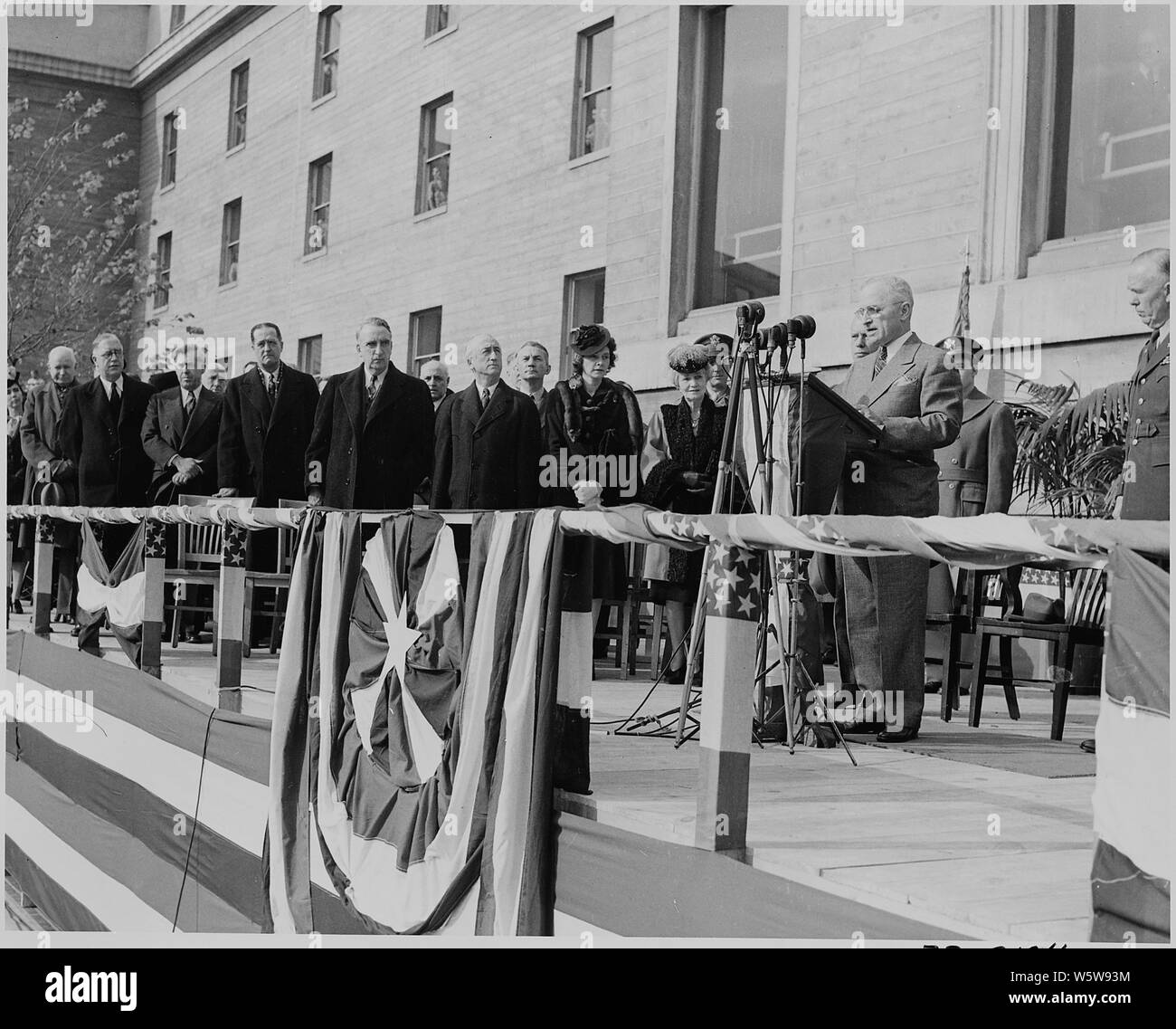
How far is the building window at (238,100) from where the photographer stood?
24.8 meters

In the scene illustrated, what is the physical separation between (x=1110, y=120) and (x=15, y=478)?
900 cm

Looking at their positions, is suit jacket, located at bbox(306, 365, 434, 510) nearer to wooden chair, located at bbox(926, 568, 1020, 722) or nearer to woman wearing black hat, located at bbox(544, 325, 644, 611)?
woman wearing black hat, located at bbox(544, 325, 644, 611)

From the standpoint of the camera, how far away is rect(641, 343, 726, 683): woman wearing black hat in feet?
23.0

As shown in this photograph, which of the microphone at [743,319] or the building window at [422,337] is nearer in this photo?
the microphone at [743,319]

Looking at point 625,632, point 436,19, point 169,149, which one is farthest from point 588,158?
point 169,149

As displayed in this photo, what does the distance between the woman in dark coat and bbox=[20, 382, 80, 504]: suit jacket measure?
0.49m

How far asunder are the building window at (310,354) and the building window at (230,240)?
3.26 metres

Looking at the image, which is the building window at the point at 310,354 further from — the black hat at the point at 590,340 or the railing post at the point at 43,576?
the black hat at the point at 590,340

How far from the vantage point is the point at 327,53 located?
72.8ft

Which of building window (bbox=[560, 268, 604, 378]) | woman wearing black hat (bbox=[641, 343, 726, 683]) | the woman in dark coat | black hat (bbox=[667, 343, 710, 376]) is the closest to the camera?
black hat (bbox=[667, 343, 710, 376])

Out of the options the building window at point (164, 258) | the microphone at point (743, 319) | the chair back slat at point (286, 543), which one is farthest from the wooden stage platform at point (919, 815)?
the building window at point (164, 258)

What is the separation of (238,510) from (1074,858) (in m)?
3.85

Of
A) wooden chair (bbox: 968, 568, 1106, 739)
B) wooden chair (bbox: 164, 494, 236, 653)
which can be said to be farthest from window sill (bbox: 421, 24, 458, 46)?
wooden chair (bbox: 968, 568, 1106, 739)

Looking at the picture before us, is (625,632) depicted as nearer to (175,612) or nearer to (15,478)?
(175,612)
